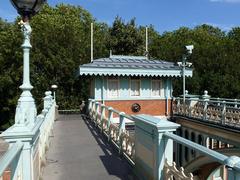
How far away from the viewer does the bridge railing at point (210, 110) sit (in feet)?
45.3

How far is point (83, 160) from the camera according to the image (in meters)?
7.94

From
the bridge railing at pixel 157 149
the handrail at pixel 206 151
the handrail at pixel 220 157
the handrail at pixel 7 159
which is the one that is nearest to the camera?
the handrail at pixel 7 159

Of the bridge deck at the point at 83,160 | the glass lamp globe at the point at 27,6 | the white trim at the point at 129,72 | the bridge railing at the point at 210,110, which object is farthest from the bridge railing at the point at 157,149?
the white trim at the point at 129,72

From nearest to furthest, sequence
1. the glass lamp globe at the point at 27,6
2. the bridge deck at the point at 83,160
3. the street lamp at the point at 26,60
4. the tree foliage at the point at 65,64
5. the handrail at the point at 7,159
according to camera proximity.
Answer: the handrail at the point at 7,159 → the street lamp at the point at 26,60 → the glass lamp globe at the point at 27,6 → the bridge deck at the point at 83,160 → the tree foliage at the point at 65,64

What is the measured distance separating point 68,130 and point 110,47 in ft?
84.9

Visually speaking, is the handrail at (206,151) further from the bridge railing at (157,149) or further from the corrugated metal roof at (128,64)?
the corrugated metal roof at (128,64)

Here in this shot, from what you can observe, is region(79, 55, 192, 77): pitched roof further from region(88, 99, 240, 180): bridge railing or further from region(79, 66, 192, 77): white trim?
region(88, 99, 240, 180): bridge railing

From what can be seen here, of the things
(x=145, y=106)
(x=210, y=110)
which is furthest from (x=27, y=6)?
(x=145, y=106)

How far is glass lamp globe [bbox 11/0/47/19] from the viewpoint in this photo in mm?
5387

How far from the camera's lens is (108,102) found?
17.8 metres

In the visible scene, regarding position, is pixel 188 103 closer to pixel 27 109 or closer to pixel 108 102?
pixel 108 102

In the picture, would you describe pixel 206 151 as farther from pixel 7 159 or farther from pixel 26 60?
pixel 26 60

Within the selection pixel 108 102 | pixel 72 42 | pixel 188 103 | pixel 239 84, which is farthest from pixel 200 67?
pixel 108 102

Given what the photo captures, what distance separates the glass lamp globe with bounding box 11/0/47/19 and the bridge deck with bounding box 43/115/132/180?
3500 mm
